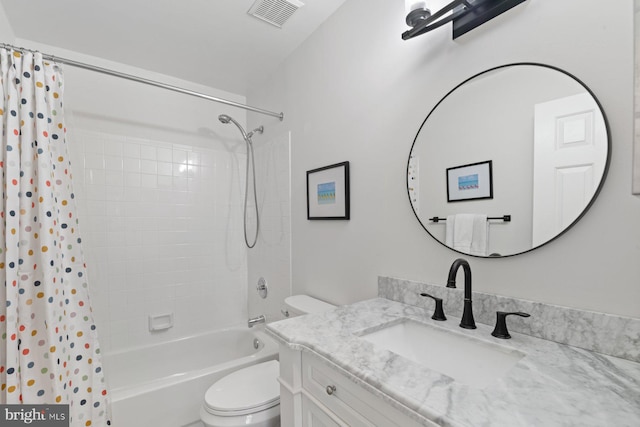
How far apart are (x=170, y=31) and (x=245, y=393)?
2107 mm

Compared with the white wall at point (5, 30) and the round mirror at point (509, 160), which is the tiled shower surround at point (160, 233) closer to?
the white wall at point (5, 30)

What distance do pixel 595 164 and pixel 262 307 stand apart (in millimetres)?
2179

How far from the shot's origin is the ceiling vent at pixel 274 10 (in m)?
1.45

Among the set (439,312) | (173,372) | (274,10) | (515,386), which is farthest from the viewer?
(173,372)

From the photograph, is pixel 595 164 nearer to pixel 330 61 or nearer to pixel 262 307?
Result: pixel 330 61

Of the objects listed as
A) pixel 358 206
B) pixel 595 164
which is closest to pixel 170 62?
pixel 358 206

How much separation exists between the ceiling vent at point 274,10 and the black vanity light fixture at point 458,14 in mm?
729

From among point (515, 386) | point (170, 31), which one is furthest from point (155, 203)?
point (515, 386)

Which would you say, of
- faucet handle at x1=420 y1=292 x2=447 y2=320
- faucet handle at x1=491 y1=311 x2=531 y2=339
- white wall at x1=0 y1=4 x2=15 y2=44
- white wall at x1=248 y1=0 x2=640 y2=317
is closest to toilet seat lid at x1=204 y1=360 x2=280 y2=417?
white wall at x1=248 y1=0 x2=640 y2=317

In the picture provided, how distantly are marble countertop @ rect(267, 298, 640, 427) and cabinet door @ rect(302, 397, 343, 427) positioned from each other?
197 millimetres

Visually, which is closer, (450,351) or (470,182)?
(450,351)

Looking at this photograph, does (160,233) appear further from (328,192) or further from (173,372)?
(328,192)

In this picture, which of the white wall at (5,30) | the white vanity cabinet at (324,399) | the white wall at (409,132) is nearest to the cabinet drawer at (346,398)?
the white vanity cabinet at (324,399)

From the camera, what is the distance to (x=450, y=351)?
86 centimetres
